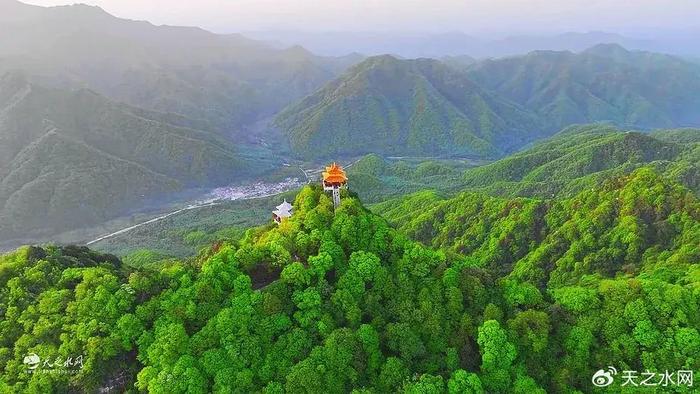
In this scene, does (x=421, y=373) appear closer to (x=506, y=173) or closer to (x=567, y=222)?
(x=567, y=222)

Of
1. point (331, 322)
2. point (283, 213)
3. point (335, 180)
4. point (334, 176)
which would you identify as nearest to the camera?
point (331, 322)

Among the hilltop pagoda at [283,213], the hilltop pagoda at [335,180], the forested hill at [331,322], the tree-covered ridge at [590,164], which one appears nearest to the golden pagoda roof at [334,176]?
the hilltop pagoda at [335,180]

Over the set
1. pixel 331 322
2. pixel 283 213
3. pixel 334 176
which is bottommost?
pixel 331 322

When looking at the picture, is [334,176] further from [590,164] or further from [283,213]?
[590,164]

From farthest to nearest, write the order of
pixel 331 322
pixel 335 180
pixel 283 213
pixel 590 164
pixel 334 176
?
pixel 590 164
pixel 283 213
pixel 335 180
pixel 334 176
pixel 331 322

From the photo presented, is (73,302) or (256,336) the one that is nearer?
(256,336)

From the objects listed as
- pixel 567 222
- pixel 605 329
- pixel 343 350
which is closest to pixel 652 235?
pixel 567 222

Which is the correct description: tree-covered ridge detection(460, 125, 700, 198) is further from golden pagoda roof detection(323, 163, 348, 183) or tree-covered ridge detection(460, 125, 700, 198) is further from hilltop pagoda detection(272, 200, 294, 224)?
golden pagoda roof detection(323, 163, 348, 183)

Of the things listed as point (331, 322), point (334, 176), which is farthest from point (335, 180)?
point (331, 322)
